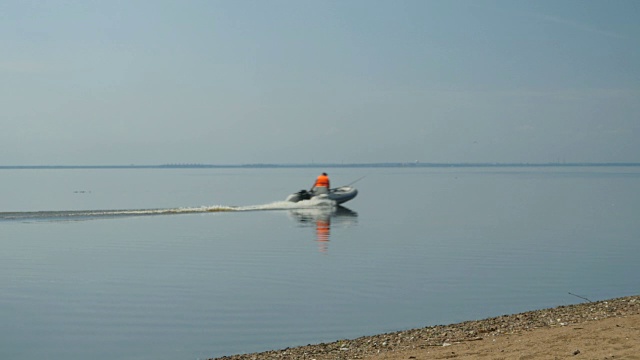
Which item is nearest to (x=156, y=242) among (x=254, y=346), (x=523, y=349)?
(x=254, y=346)

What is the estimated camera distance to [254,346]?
13719 millimetres

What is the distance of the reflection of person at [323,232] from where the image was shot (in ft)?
101

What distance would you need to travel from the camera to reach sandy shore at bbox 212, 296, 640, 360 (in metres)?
10.0

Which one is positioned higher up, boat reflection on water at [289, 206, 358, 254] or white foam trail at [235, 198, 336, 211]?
white foam trail at [235, 198, 336, 211]

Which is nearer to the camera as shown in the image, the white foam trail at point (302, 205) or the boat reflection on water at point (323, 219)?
the boat reflection on water at point (323, 219)

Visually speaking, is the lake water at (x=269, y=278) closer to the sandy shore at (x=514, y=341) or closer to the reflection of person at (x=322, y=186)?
the sandy shore at (x=514, y=341)

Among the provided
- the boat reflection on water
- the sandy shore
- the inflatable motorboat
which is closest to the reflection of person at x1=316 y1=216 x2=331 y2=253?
the boat reflection on water

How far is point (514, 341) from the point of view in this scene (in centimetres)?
1098

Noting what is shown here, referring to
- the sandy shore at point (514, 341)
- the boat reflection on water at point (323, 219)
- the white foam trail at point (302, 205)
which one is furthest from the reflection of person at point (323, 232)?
the sandy shore at point (514, 341)

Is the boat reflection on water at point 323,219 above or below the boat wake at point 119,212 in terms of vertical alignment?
below

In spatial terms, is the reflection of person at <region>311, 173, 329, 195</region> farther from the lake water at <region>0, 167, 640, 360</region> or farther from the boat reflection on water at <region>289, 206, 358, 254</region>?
the lake water at <region>0, 167, 640, 360</region>

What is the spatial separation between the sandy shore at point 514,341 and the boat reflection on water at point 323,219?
674 inches

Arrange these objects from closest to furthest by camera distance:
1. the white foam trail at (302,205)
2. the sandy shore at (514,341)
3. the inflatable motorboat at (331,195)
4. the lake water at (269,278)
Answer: the sandy shore at (514,341) < the lake water at (269,278) < the white foam trail at (302,205) < the inflatable motorboat at (331,195)

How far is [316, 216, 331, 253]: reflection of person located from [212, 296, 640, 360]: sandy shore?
16.0 m
